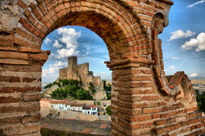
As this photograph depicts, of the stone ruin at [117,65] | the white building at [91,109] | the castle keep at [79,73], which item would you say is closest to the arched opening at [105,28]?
the stone ruin at [117,65]

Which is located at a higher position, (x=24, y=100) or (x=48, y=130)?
(x=24, y=100)

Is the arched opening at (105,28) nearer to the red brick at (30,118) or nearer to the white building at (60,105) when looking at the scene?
the red brick at (30,118)

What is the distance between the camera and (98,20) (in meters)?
2.86

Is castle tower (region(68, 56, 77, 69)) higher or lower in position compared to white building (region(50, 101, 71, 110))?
higher

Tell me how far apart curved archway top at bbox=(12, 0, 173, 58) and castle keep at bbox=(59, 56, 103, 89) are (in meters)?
33.8

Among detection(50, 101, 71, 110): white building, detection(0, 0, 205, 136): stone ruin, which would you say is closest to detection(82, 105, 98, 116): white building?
detection(50, 101, 71, 110): white building

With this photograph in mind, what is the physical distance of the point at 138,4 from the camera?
2.84 metres

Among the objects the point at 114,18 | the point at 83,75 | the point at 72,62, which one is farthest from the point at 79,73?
the point at 114,18

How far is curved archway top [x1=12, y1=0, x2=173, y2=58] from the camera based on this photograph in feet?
7.21

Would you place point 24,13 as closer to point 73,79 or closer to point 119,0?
point 119,0

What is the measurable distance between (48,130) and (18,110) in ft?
5.96

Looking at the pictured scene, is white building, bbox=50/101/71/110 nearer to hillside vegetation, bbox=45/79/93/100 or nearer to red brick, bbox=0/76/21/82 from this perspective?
hillside vegetation, bbox=45/79/93/100

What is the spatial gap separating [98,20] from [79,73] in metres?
36.2

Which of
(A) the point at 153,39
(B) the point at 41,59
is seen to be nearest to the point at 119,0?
(A) the point at 153,39
